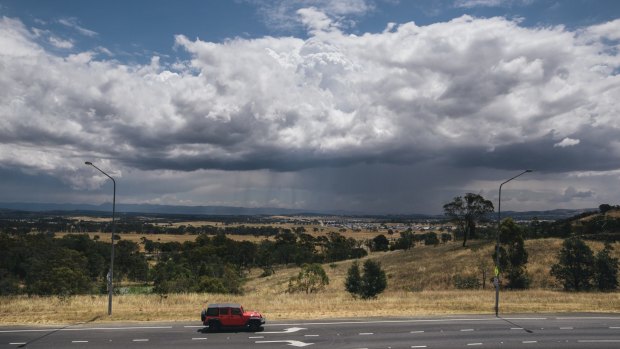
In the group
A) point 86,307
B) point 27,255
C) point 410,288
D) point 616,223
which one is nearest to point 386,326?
point 86,307

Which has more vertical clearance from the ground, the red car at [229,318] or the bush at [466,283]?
the red car at [229,318]

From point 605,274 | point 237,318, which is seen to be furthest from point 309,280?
point 237,318

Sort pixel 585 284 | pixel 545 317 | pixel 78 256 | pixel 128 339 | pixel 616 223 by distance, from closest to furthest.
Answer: pixel 128 339 < pixel 545 317 < pixel 585 284 < pixel 78 256 < pixel 616 223

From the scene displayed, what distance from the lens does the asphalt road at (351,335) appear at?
22.0 meters

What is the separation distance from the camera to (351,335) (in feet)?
78.3

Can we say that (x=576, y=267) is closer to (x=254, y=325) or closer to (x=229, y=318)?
(x=254, y=325)

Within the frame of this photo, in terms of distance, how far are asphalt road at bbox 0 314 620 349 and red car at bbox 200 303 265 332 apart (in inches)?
18.2

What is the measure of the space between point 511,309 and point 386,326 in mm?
11635

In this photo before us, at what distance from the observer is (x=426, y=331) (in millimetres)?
25156

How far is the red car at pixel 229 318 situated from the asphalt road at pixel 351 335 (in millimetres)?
463

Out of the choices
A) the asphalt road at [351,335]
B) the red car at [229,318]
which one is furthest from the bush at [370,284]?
the red car at [229,318]

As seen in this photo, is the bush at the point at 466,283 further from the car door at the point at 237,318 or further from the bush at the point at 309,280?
the car door at the point at 237,318

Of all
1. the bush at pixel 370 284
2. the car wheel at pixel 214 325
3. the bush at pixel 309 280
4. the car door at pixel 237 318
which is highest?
the car door at pixel 237 318

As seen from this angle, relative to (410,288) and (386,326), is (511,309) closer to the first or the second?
(386,326)
